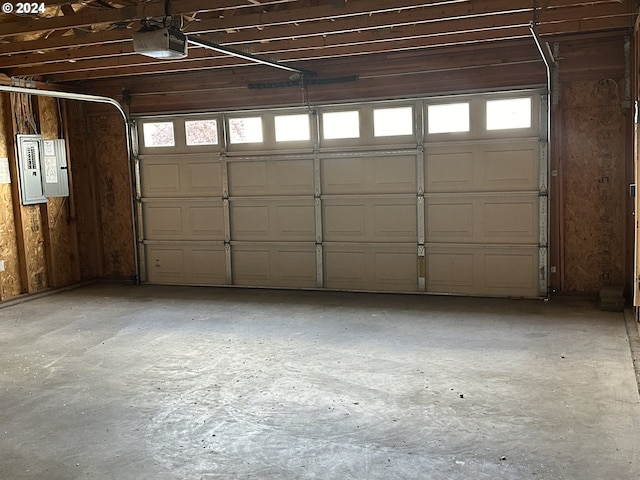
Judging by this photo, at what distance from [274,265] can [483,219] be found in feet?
8.75

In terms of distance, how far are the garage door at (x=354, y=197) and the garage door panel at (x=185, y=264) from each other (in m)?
0.02

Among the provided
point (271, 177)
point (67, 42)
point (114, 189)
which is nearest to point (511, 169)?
point (271, 177)

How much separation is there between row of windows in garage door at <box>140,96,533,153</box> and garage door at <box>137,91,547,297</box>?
0.04 feet

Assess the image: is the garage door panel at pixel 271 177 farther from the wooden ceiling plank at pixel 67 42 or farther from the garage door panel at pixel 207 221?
the wooden ceiling plank at pixel 67 42

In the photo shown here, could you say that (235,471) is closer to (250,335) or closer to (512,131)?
(250,335)

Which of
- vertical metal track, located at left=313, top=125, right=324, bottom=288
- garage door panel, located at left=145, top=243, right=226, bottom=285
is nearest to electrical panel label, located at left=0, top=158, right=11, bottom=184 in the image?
garage door panel, located at left=145, top=243, right=226, bottom=285

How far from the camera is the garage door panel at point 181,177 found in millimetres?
8047

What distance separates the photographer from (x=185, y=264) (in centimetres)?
834

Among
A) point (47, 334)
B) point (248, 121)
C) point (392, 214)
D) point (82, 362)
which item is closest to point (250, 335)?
point (82, 362)

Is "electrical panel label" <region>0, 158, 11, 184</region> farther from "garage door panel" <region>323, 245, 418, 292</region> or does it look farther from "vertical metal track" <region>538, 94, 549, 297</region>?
"vertical metal track" <region>538, 94, 549, 297</region>

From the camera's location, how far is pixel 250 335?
5703mm

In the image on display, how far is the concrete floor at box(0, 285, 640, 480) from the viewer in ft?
10.3

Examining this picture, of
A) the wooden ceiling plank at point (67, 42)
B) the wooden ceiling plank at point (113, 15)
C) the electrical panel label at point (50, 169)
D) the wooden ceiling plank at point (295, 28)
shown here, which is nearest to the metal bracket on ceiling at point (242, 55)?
the wooden ceiling plank at point (295, 28)

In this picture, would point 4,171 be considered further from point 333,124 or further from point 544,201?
point 544,201
